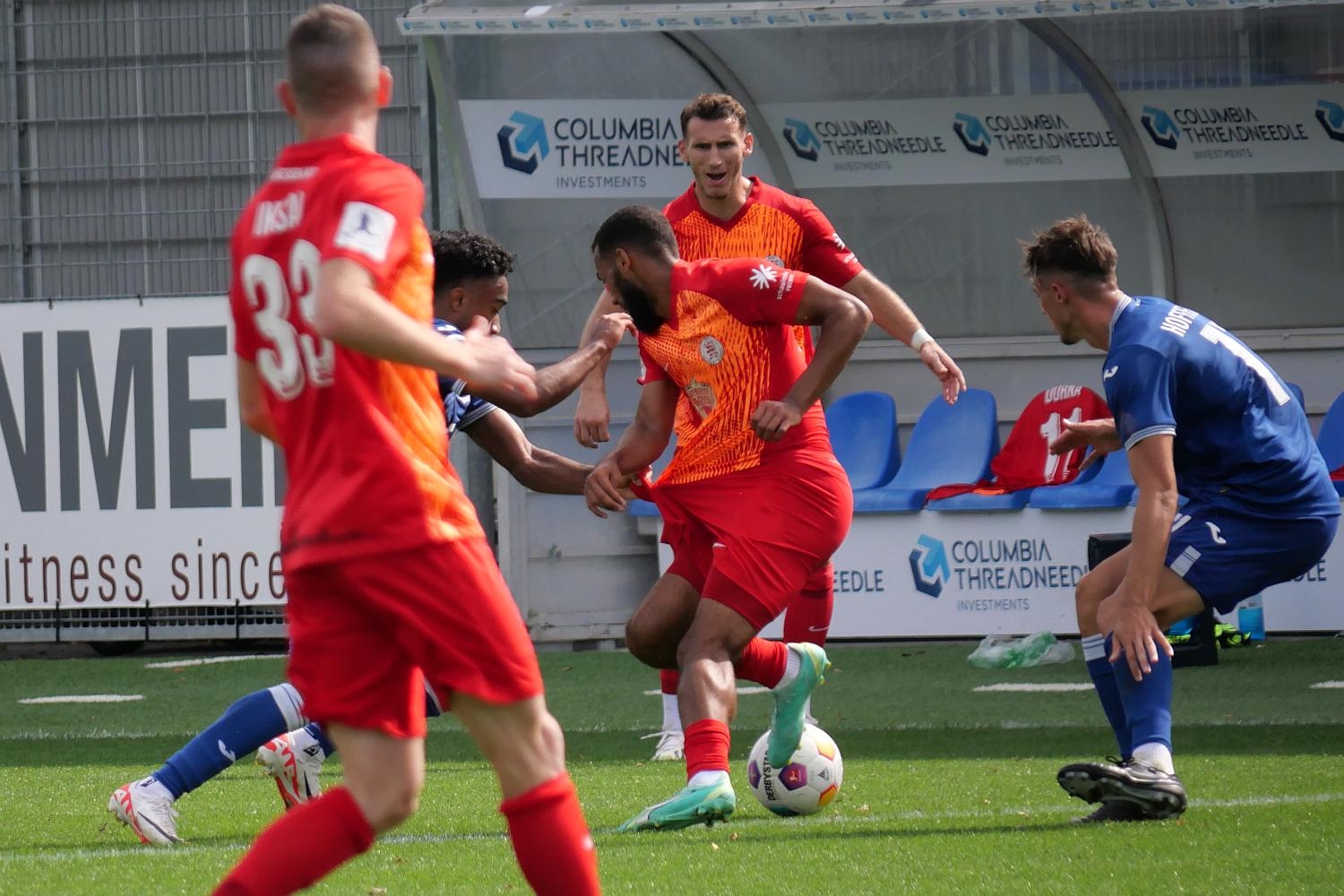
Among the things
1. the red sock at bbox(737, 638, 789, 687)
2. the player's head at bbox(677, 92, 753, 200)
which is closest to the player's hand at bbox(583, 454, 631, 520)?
the red sock at bbox(737, 638, 789, 687)

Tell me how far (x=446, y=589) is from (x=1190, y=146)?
10564 millimetres

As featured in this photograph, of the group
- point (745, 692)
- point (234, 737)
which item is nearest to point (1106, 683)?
point (234, 737)

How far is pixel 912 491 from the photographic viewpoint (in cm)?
1131

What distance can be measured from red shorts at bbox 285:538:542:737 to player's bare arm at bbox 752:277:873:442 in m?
2.18

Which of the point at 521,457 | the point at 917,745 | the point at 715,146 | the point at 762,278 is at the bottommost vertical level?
the point at 917,745

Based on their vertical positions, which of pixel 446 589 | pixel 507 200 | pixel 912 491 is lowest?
pixel 912 491

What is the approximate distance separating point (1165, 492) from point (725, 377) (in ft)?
4.38

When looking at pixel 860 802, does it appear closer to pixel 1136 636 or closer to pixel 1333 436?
pixel 1136 636

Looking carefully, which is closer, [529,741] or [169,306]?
[529,741]

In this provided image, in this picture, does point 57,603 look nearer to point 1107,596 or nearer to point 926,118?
point 926,118

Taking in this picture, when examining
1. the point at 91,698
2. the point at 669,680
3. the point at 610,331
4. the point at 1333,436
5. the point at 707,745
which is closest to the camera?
the point at 610,331

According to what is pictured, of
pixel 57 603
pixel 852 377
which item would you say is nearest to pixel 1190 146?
pixel 852 377

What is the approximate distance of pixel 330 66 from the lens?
305 centimetres

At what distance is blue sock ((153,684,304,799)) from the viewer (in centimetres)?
516
